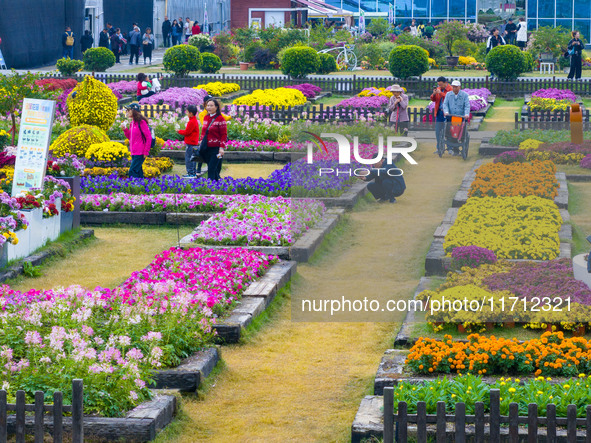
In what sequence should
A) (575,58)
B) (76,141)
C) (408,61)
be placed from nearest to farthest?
(76,141), (408,61), (575,58)

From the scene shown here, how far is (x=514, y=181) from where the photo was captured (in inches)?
523

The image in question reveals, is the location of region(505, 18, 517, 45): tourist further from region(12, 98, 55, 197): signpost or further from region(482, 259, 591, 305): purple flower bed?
region(482, 259, 591, 305): purple flower bed

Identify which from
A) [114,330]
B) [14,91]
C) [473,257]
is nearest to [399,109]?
[14,91]

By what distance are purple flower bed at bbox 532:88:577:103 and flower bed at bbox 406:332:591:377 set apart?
70.6 feet

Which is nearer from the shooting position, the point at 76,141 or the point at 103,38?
the point at 76,141

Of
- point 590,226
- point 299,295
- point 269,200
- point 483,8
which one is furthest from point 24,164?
point 483,8

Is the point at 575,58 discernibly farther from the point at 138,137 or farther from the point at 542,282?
the point at 542,282

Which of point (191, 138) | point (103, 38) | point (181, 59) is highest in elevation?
point (103, 38)

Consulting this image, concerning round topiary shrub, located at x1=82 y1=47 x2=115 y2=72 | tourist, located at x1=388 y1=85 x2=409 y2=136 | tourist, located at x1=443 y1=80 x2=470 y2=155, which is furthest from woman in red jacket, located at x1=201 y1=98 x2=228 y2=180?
round topiary shrub, located at x1=82 y1=47 x2=115 y2=72

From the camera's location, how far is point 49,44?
136ft

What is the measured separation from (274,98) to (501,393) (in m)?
20.1

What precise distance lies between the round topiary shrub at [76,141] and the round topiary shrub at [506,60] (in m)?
17.7

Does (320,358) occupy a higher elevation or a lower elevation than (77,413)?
lower

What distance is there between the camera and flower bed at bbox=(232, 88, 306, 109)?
82.5 ft
